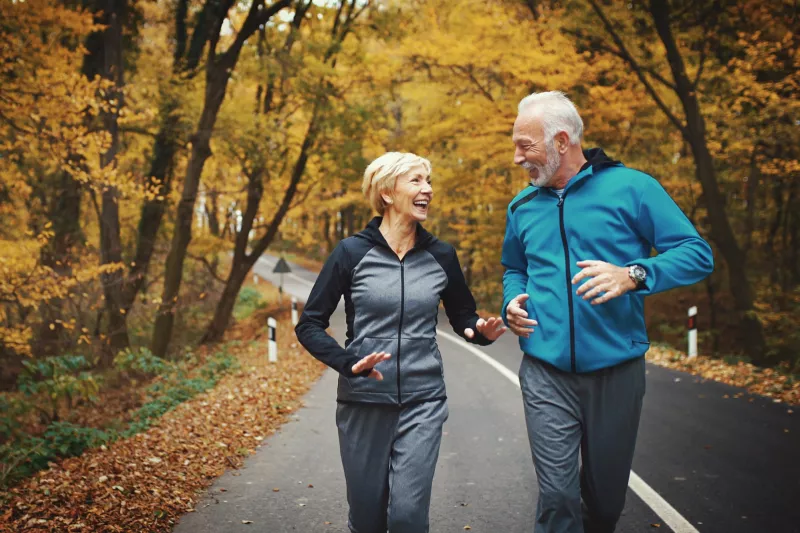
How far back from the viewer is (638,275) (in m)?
2.71

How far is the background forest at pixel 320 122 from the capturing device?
430 inches

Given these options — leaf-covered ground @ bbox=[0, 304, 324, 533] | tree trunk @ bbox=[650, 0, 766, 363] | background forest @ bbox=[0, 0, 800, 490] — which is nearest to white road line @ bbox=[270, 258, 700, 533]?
leaf-covered ground @ bbox=[0, 304, 324, 533]

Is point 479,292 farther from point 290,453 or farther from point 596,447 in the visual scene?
point 596,447

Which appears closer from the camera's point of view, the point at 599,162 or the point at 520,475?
the point at 599,162

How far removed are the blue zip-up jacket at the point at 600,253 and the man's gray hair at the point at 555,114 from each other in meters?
0.18

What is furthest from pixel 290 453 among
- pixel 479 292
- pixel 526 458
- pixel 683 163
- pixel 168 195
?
pixel 479 292

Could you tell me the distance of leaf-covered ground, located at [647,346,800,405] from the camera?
8.72 metres

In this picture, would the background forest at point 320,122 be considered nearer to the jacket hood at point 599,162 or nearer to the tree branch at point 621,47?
the tree branch at point 621,47

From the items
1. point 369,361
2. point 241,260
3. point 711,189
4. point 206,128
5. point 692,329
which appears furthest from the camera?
point 241,260

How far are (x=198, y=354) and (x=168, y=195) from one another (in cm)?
415

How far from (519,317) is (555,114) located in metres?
0.89

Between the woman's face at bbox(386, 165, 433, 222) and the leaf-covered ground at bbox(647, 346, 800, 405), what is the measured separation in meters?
6.91

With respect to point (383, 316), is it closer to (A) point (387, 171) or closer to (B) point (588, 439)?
(A) point (387, 171)

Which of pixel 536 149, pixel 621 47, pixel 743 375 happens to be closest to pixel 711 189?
pixel 621 47
